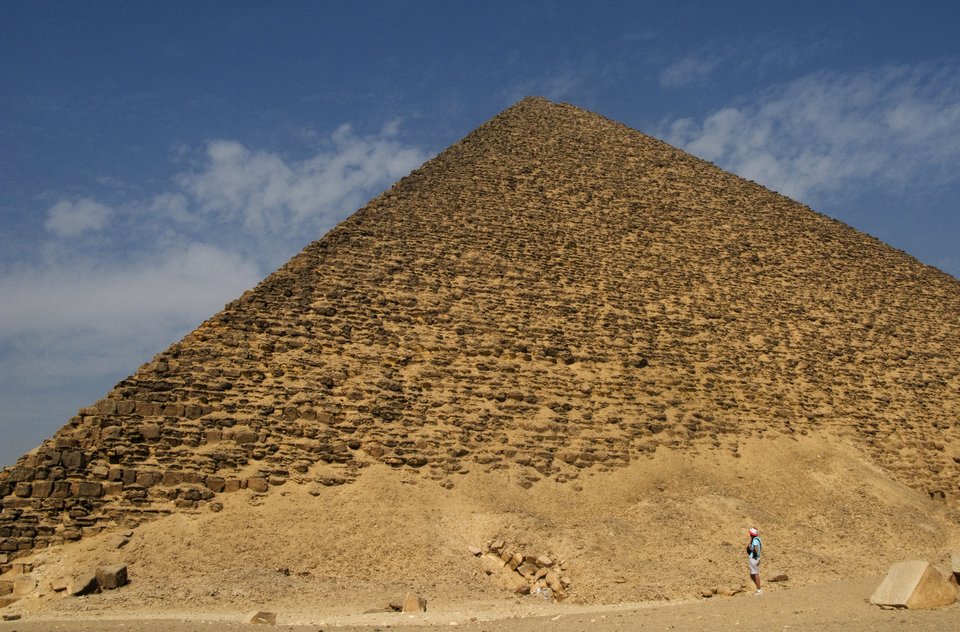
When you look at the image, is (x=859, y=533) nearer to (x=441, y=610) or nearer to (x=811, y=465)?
(x=811, y=465)

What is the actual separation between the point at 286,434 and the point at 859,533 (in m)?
8.62

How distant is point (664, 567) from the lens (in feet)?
31.6

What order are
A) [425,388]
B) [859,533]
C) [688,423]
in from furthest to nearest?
[688,423]
[425,388]
[859,533]

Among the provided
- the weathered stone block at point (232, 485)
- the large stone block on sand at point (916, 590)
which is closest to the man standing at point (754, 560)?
the large stone block on sand at point (916, 590)

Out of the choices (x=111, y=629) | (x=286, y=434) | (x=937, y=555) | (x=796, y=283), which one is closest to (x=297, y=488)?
(x=286, y=434)

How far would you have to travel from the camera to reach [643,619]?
727 cm

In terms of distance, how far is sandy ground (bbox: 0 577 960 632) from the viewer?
6293 millimetres

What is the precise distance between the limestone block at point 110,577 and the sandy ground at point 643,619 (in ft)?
2.85

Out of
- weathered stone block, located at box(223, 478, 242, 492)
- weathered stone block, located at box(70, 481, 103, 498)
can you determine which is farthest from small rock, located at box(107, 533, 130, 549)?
weathered stone block, located at box(223, 478, 242, 492)

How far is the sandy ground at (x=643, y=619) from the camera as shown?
6293mm

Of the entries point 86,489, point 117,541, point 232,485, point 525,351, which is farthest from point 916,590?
point 86,489

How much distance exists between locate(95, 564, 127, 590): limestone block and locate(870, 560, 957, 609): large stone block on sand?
771 centimetres

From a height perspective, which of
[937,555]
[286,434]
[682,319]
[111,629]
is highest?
[682,319]

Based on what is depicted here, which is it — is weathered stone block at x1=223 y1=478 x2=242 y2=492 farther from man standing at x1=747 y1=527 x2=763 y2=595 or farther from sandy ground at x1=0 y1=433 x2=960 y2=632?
man standing at x1=747 y1=527 x2=763 y2=595
